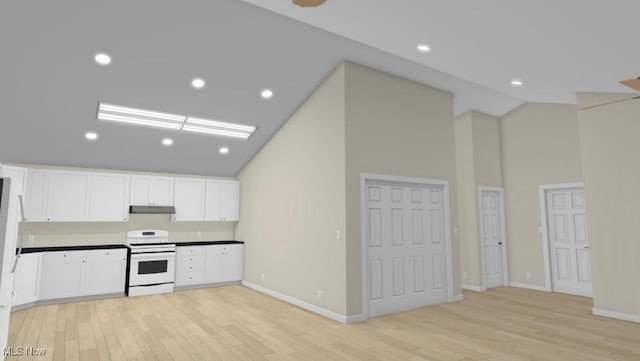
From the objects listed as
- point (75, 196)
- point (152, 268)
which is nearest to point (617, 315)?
point (152, 268)

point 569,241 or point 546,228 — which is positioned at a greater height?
point 546,228

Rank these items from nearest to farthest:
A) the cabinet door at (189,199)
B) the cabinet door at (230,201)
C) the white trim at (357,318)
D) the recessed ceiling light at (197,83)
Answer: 1. the white trim at (357,318)
2. the recessed ceiling light at (197,83)
3. the cabinet door at (189,199)
4. the cabinet door at (230,201)

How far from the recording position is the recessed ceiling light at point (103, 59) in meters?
4.36

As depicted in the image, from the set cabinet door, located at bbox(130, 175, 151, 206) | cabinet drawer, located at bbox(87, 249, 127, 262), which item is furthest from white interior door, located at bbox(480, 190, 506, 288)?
cabinet drawer, located at bbox(87, 249, 127, 262)

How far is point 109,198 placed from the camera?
22.0ft

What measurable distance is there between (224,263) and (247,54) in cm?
453

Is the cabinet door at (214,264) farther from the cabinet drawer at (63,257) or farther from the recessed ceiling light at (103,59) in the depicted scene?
the recessed ceiling light at (103,59)

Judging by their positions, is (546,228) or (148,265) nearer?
(148,265)

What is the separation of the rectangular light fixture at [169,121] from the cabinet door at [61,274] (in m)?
2.49

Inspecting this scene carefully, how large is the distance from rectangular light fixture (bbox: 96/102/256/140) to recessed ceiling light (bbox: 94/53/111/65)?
0.90 metres

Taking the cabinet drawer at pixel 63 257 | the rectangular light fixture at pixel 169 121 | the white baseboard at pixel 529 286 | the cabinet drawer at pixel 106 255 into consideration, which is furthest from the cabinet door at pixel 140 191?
the white baseboard at pixel 529 286

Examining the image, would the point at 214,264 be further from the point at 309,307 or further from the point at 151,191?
the point at 309,307

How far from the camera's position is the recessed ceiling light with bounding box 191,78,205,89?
16.7 ft

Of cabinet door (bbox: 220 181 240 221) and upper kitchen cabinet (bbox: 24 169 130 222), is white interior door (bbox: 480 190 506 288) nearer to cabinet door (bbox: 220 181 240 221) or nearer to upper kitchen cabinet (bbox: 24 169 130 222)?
cabinet door (bbox: 220 181 240 221)
